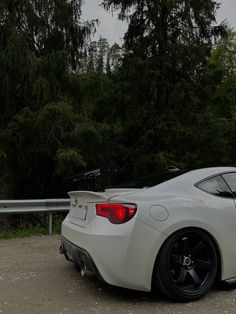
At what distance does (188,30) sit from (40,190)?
7.77 m

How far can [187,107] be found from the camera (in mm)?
14266

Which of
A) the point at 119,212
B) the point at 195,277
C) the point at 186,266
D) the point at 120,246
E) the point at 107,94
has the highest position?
the point at 107,94

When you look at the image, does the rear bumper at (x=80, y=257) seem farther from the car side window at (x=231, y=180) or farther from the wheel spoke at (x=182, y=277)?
the car side window at (x=231, y=180)

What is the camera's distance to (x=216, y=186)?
14.8 feet

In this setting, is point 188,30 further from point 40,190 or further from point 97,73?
point 40,190

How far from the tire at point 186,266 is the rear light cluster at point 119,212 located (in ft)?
1.52

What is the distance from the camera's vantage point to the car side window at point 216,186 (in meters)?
4.43

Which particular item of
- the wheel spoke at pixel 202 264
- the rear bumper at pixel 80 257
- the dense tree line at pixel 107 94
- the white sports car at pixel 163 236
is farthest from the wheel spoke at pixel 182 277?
the dense tree line at pixel 107 94

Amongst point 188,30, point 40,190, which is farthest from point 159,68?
point 40,190

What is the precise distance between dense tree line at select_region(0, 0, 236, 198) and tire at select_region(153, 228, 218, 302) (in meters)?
7.00

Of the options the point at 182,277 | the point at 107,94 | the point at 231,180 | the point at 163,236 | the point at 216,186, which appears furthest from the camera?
the point at 107,94

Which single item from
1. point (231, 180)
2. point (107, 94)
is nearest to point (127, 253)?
point (231, 180)

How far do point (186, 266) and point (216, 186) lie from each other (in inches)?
38.1

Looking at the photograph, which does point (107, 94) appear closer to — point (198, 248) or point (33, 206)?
point (33, 206)
